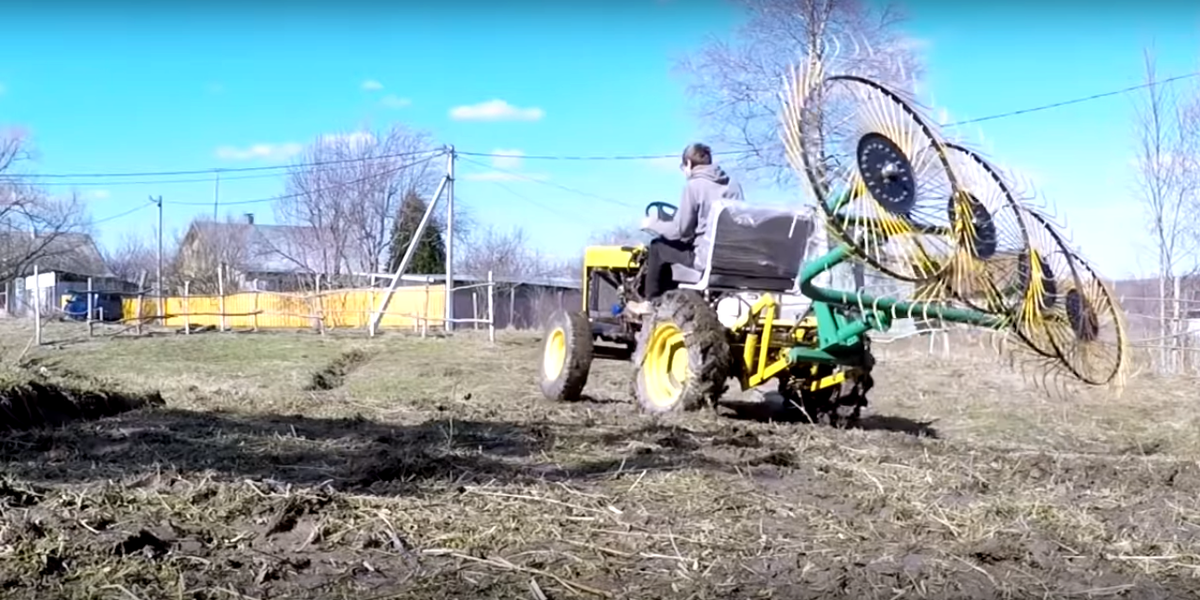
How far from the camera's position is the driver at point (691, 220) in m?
8.26

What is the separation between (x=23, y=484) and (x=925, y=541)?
3519 millimetres

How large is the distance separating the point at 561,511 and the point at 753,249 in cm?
436

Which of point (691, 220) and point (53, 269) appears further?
point (53, 269)

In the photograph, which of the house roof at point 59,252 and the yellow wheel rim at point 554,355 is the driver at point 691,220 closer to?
the yellow wheel rim at point 554,355

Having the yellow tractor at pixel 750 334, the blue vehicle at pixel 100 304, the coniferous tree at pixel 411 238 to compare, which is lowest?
the blue vehicle at pixel 100 304

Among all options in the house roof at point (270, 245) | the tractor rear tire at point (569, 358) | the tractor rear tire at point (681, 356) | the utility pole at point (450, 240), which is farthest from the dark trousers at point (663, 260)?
the house roof at point (270, 245)

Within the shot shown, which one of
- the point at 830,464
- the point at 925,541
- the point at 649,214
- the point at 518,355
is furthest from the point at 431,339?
the point at 925,541

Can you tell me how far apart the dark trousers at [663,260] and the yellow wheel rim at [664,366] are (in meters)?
0.68

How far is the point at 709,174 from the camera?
828 centimetres

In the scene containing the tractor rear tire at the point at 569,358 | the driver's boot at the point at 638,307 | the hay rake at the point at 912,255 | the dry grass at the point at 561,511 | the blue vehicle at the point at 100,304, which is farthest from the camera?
the blue vehicle at the point at 100,304

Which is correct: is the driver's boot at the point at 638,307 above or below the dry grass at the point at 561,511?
above

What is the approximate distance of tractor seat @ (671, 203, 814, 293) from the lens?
8109mm

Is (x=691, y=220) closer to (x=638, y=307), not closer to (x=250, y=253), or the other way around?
(x=638, y=307)

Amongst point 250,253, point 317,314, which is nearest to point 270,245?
point 250,253
